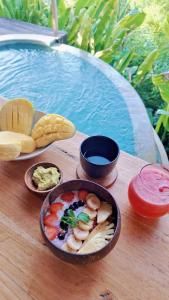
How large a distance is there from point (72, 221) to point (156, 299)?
8.5 inches

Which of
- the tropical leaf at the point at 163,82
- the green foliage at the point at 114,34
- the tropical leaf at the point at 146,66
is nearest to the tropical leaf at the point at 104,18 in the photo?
the green foliage at the point at 114,34

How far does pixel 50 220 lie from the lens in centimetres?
58

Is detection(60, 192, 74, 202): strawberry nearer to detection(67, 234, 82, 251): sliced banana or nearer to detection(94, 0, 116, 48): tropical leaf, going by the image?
detection(67, 234, 82, 251): sliced banana

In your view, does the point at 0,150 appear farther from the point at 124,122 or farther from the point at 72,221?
the point at 124,122

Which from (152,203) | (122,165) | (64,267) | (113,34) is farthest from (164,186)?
(113,34)

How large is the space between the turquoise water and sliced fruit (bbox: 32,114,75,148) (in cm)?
84

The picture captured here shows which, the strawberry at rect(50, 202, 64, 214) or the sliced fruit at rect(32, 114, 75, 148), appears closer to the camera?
the strawberry at rect(50, 202, 64, 214)

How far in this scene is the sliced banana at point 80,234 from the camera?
0.55m

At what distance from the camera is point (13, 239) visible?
0.61 m

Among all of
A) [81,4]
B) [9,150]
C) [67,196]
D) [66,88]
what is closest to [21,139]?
[9,150]

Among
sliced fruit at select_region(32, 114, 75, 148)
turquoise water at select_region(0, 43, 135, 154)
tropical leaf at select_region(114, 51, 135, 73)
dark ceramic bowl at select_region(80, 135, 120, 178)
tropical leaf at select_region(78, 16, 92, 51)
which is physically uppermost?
sliced fruit at select_region(32, 114, 75, 148)

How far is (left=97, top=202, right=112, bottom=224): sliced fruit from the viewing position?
58cm

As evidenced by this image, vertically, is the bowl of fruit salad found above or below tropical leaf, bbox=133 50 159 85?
above

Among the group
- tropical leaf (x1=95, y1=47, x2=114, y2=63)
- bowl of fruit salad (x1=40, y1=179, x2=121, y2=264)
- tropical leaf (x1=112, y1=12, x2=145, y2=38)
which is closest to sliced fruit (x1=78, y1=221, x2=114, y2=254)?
bowl of fruit salad (x1=40, y1=179, x2=121, y2=264)
